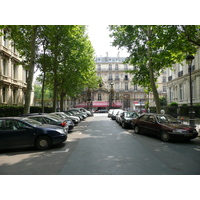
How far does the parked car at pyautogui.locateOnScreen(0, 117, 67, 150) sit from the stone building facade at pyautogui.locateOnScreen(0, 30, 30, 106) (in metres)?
14.7

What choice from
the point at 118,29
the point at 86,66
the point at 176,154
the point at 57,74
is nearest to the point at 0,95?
the point at 57,74

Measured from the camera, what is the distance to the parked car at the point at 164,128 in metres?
8.70

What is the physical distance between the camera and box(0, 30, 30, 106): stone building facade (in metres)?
22.1

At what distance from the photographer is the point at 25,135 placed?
24.1 ft

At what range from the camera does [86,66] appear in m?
21.8

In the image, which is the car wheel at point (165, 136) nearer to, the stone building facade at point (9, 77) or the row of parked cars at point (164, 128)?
the row of parked cars at point (164, 128)

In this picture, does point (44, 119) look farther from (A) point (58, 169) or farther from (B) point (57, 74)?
(B) point (57, 74)

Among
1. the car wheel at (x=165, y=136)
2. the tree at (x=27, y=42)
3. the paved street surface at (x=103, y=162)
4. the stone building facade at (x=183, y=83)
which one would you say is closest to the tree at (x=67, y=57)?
the tree at (x=27, y=42)

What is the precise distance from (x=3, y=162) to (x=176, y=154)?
621 centimetres

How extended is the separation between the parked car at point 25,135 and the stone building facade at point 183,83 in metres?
21.7

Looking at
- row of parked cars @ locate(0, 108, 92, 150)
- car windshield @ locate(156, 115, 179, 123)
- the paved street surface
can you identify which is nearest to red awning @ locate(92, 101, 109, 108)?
car windshield @ locate(156, 115, 179, 123)

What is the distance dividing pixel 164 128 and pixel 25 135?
6826 mm

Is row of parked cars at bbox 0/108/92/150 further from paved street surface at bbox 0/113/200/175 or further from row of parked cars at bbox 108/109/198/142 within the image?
row of parked cars at bbox 108/109/198/142

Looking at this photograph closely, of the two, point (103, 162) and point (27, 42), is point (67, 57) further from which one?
point (103, 162)
